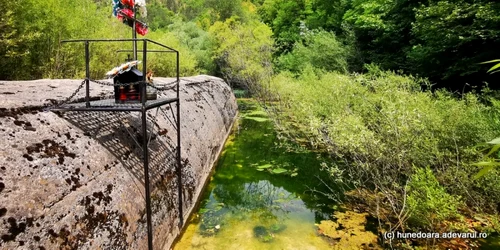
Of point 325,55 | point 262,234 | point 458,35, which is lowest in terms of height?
point 262,234

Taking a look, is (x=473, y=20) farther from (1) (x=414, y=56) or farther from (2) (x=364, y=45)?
(2) (x=364, y=45)

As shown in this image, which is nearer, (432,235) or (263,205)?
(432,235)

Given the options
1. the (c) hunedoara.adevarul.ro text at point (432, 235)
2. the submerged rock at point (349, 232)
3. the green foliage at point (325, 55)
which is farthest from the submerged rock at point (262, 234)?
the green foliage at point (325, 55)

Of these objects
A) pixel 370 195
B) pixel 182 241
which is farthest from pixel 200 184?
pixel 370 195

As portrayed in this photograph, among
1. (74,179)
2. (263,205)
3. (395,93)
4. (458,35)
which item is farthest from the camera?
(458,35)

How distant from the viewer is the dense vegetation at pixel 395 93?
7.22 metres

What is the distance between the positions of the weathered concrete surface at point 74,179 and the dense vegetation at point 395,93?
13.2 ft

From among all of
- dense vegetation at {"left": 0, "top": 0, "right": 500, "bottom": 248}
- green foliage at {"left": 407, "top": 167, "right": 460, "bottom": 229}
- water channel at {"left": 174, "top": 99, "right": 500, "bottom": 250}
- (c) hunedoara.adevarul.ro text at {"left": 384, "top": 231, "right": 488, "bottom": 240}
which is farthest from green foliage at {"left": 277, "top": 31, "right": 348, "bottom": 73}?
green foliage at {"left": 407, "top": 167, "right": 460, "bottom": 229}

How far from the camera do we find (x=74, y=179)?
4047mm

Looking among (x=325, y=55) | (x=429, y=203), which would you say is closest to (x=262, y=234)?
(x=429, y=203)

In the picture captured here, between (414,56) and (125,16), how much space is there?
14255 mm

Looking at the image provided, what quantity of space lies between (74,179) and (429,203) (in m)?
6.29

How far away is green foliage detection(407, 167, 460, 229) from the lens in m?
5.82

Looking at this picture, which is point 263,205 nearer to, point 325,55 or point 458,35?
point 458,35
